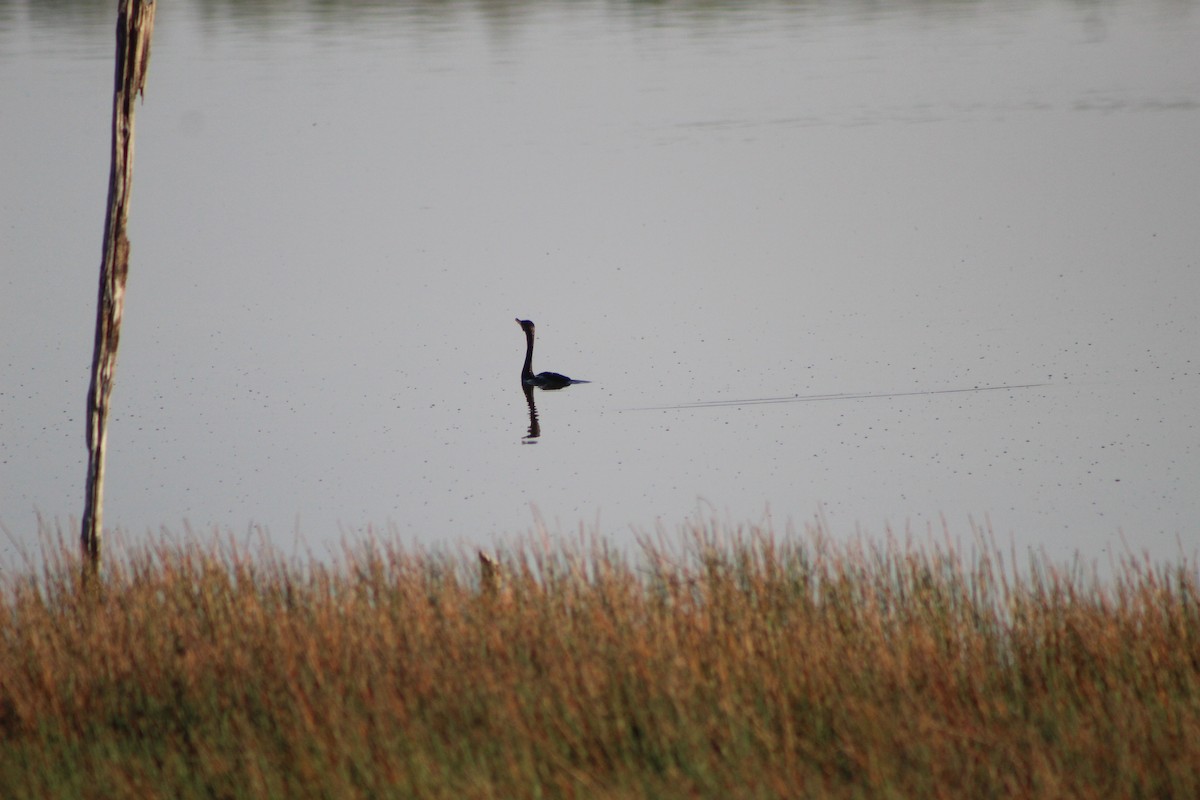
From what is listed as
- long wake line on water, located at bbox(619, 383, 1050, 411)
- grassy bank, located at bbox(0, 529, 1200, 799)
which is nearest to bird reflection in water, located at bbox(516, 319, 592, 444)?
long wake line on water, located at bbox(619, 383, 1050, 411)

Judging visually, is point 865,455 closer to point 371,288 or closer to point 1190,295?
point 1190,295

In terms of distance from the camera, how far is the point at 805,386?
1892cm

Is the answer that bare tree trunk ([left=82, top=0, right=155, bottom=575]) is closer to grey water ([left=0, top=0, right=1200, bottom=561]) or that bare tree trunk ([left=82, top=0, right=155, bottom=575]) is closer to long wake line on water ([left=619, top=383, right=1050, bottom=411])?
grey water ([left=0, top=0, right=1200, bottom=561])

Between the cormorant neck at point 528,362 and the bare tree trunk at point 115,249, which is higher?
the bare tree trunk at point 115,249

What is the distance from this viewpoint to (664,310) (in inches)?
946

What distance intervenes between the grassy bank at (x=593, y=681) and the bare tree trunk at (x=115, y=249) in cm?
77

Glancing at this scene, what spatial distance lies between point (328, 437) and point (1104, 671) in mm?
11149

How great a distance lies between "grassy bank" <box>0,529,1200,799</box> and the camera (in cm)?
649

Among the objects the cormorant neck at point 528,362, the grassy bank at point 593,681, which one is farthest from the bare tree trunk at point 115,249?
the cormorant neck at point 528,362

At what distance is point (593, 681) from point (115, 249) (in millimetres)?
4558

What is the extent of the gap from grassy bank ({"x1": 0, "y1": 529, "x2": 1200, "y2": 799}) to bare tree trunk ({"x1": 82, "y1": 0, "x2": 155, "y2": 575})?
0.77m

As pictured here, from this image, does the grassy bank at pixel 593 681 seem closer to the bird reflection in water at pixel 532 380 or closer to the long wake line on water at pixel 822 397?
the long wake line on water at pixel 822 397

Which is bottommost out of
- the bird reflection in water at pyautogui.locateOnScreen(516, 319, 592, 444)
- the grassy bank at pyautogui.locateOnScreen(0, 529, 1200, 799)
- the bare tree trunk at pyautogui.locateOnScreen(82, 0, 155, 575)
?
the bird reflection in water at pyautogui.locateOnScreen(516, 319, 592, 444)

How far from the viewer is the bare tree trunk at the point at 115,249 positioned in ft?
32.6
